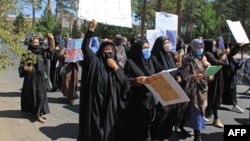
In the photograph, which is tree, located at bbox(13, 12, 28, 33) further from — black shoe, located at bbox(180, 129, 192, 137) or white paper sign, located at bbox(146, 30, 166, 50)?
black shoe, located at bbox(180, 129, 192, 137)

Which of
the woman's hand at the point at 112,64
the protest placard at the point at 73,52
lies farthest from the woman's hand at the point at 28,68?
the woman's hand at the point at 112,64

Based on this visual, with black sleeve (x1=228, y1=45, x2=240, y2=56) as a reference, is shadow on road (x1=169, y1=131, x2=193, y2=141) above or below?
below

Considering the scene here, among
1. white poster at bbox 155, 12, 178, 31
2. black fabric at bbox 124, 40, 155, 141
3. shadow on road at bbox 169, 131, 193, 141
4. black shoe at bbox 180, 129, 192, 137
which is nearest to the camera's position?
black fabric at bbox 124, 40, 155, 141

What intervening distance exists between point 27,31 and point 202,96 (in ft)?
9.48

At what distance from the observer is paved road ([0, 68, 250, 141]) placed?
Answer: 7.70 meters

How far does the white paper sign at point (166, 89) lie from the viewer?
5.25 m

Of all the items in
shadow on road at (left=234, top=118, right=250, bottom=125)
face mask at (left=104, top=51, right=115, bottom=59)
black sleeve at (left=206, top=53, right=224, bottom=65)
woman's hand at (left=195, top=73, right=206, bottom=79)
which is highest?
face mask at (left=104, top=51, right=115, bottom=59)

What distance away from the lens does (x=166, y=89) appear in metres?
5.42

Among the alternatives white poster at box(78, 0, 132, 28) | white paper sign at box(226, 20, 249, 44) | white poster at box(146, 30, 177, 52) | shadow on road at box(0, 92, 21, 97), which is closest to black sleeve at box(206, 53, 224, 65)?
→ white poster at box(146, 30, 177, 52)

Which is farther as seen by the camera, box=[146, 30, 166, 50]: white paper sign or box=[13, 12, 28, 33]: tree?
box=[146, 30, 166, 50]: white paper sign

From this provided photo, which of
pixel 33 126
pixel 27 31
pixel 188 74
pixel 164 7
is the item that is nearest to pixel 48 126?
pixel 33 126

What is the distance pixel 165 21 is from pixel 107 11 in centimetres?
349

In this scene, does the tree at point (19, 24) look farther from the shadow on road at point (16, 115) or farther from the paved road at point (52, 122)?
the shadow on road at point (16, 115)

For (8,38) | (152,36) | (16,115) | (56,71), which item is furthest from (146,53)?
(56,71)
